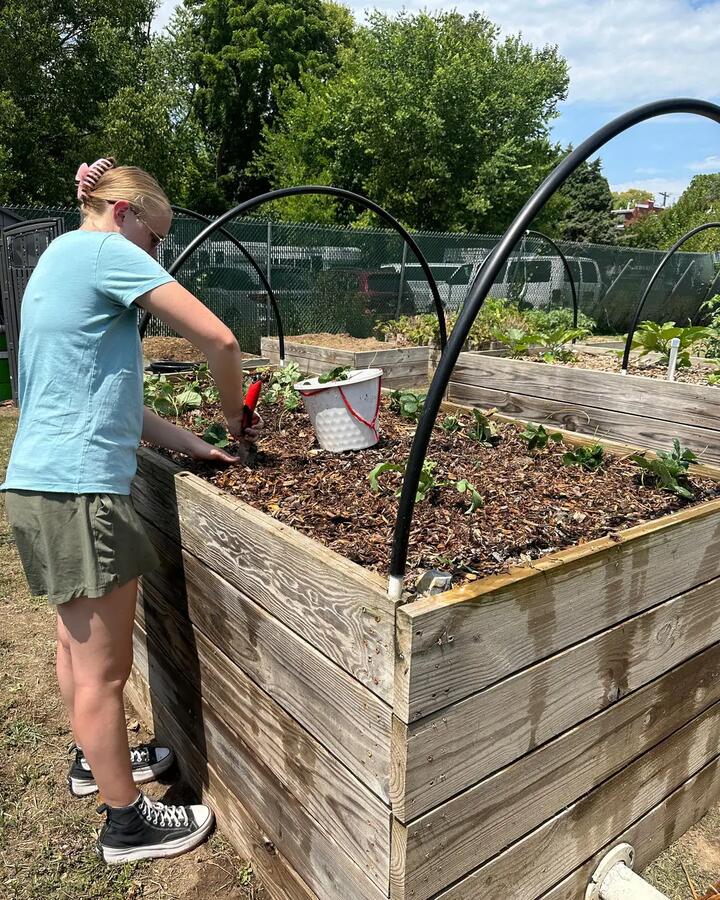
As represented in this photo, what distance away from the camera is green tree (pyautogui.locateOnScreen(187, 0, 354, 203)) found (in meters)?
Answer: 27.4

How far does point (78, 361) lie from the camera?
1.57 m

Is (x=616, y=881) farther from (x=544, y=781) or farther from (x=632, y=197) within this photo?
(x=632, y=197)

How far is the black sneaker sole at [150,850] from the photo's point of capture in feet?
6.16

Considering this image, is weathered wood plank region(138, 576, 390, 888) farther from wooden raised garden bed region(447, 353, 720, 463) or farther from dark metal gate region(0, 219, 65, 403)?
dark metal gate region(0, 219, 65, 403)

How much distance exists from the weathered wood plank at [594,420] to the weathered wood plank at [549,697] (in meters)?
1.72

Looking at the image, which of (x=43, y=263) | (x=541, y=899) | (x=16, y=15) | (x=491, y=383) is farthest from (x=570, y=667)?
(x=16, y=15)

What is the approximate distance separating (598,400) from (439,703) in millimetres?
2961

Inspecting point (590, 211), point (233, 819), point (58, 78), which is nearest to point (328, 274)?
point (233, 819)

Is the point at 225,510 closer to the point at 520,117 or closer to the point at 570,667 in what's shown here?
the point at 570,667

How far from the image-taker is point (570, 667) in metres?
1.46

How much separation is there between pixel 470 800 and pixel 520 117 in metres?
23.1

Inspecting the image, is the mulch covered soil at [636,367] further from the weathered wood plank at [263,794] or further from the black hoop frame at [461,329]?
the weathered wood plank at [263,794]

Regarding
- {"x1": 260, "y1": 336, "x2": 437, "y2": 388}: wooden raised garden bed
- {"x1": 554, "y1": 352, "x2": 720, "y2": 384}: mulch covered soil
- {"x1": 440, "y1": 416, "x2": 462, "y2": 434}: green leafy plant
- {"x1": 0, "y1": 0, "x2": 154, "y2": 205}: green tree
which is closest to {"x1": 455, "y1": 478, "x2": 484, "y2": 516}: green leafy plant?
{"x1": 440, "y1": 416, "x2": 462, "y2": 434}: green leafy plant

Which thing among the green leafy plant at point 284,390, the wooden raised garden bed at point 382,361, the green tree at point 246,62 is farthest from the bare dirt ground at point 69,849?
the green tree at point 246,62
